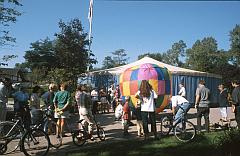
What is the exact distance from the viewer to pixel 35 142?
9141 mm

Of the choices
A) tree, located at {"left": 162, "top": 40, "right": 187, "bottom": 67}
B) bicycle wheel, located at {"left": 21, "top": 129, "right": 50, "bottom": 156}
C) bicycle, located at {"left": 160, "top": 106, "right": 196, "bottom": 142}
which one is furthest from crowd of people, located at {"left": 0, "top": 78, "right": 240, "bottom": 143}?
tree, located at {"left": 162, "top": 40, "right": 187, "bottom": 67}

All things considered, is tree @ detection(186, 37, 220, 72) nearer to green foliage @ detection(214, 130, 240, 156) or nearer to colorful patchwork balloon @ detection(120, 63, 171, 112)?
colorful patchwork balloon @ detection(120, 63, 171, 112)

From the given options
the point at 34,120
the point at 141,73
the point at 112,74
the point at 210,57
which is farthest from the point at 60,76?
the point at 210,57

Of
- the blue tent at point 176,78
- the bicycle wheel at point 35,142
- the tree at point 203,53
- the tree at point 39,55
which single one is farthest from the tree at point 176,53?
the bicycle wheel at point 35,142

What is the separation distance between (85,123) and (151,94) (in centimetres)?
225

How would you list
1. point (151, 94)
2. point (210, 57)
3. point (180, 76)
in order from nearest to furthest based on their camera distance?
point (151, 94)
point (180, 76)
point (210, 57)

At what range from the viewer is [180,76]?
25875mm

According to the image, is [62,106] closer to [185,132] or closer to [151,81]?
[185,132]

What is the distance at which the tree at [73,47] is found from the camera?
2520cm

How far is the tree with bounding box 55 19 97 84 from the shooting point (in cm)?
2520

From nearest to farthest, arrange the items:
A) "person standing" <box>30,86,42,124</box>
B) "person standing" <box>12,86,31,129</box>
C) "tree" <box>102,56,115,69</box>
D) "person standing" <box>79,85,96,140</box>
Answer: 1. "person standing" <box>12,86,31,129</box>
2. "person standing" <box>79,85,96,140</box>
3. "person standing" <box>30,86,42,124</box>
4. "tree" <box>102,56,115,69</box>

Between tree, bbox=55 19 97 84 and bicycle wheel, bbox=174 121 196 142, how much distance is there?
604 inches

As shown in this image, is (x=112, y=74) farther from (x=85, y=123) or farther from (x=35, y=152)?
(x=35, y=152)

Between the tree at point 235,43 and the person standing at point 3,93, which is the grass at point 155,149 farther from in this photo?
the tree at point 235,43
